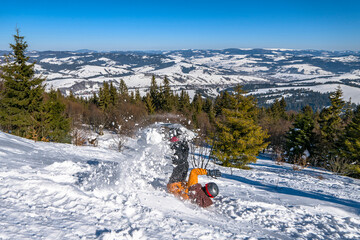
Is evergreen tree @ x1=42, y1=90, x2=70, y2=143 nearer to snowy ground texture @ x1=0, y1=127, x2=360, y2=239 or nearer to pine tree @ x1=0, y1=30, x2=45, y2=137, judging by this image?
pine tree @ x1=0, y1=30, x2=45, y2=137

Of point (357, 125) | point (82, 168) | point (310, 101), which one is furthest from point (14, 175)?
point (310, 101)

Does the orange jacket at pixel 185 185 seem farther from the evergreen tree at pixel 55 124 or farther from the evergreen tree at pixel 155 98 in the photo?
the evergreen tree at pixel 155 98

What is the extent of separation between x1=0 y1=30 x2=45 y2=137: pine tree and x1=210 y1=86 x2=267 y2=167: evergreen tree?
14114mm

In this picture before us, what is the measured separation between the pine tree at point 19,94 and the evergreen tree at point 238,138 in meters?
14.1

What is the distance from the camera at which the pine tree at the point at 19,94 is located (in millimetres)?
15977

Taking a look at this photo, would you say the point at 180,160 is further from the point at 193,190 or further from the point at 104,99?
the point at 104,99

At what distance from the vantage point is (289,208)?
5.14m

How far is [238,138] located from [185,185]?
421 inches

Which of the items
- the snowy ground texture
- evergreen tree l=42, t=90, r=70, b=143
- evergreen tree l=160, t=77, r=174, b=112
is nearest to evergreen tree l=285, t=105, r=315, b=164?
the snowy ground texture

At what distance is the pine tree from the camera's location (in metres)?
16.0

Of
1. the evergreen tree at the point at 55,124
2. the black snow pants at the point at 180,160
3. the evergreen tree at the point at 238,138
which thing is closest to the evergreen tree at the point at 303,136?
the evergreen tree at the point at 238,138

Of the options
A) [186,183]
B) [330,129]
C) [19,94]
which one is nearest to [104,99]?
[19,94]

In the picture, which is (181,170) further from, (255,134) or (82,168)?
(255,134)

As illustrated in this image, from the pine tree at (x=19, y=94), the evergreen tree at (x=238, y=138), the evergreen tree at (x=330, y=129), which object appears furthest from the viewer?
the evergreen tree at (x=330, y=129)
